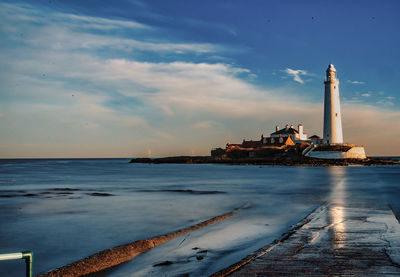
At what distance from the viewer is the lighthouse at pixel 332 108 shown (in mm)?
66312

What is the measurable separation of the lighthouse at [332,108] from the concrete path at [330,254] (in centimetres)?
6011

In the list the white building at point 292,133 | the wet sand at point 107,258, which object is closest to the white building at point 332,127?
the white building at point 292,133

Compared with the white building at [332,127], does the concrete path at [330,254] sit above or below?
below

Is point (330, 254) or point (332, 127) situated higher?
point (332, 127)

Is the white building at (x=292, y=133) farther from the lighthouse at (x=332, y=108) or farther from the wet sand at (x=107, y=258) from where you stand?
the wet sand at (x=107, y=258)

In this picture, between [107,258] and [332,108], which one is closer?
[107,258]

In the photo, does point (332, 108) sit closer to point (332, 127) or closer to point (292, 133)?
point (332, 127)

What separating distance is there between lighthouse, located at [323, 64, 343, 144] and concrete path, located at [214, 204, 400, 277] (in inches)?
2366

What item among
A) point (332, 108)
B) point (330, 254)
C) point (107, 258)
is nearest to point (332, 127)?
point (332, 108)

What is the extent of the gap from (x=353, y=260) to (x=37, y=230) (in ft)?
30.4

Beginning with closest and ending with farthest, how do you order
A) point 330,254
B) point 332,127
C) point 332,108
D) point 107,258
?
1. point 330,254
2. point 107,258
3. point 332,108
4. point 332,127

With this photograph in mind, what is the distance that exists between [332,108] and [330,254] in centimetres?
6421

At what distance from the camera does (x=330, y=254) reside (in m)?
6.44

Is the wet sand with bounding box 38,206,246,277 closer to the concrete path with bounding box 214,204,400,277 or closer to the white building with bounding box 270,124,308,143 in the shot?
the concrete path with bounding box 214,204,400,277
